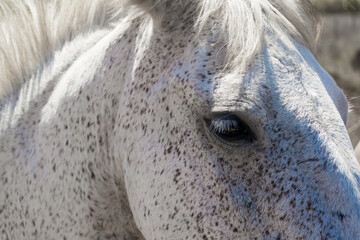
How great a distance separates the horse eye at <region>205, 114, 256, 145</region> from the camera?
4.38 ft

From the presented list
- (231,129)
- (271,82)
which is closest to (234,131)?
(231,129)

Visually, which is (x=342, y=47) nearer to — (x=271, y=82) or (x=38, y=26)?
(x=38, y=26)

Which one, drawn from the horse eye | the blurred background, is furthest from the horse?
the blurred background

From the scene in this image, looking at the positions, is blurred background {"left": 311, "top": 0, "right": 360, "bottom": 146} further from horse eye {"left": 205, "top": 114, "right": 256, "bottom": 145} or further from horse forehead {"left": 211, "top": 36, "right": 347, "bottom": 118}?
horse eye {"left": 205, "top": 114, "right": 256, "bottom": 145}

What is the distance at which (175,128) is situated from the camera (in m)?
1.45

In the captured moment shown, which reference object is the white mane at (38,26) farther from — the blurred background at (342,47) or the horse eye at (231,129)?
the blurred background at (342,47)

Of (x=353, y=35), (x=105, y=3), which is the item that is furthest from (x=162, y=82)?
(x=353, y=35)

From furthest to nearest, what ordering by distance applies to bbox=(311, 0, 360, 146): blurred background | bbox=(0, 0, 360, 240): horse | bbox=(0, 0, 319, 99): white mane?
bbox=(311, 0, 360, 146): blurred background → bbox=(0, 0, 319, 99): white mane → bbox=(0, 0, 360, 240): horse

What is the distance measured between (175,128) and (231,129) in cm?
20

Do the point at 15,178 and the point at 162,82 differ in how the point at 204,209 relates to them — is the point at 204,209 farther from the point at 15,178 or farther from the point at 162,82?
the point at 15,178

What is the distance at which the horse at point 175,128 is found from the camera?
1293 millimetres

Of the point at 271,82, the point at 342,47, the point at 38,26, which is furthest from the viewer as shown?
the point at 342,47

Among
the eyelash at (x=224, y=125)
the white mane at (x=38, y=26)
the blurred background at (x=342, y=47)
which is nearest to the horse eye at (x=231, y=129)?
the eyelash at (x=224, y=125)

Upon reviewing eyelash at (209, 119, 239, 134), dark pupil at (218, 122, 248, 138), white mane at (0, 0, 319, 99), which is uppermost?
white mane at (0, 0, 319, 99)
